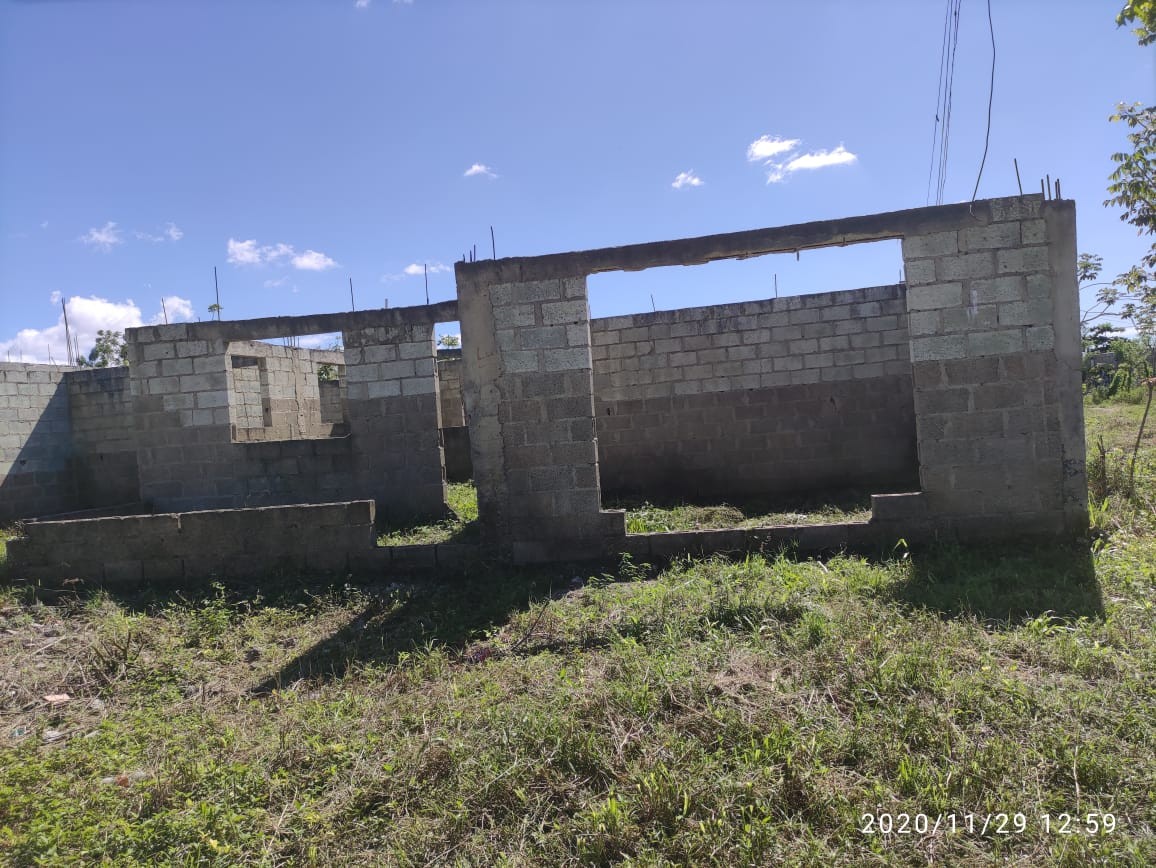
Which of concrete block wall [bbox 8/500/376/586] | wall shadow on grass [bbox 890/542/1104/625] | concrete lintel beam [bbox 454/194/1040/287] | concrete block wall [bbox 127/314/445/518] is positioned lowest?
wall shadow on grass [bbox 890/542/1104/625]

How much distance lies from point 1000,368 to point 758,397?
386cm

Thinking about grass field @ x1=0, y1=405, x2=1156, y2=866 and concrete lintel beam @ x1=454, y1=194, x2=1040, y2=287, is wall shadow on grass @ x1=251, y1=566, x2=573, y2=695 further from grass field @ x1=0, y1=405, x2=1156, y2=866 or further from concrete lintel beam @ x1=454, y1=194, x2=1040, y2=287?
concrete lintel beam @ x1=454, y1=194, x2=1040, y2=287

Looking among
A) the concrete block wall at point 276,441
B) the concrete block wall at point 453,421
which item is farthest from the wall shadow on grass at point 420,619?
the concrete block wall at point 453,421

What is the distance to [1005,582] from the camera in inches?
178

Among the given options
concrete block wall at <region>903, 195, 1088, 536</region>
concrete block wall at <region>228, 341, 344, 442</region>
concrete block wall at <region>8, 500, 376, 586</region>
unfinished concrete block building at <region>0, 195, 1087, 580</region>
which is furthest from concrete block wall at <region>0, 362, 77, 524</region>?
concrete block wall at <region>903, 195, 1088, 536</region>

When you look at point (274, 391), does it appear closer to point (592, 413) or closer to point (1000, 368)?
point (592, 413)

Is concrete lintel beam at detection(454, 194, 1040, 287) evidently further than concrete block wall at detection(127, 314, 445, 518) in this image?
No

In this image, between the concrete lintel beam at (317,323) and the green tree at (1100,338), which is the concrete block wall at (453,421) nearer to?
the concrete lintel beam at (317,323)

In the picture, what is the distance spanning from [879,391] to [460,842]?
783 cm

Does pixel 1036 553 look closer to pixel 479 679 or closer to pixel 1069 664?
pixel 1069 664

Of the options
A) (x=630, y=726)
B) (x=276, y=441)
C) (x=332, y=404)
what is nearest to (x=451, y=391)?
(x=332, y=404)

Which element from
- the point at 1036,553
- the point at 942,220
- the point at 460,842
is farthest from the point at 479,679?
the point at 942,220

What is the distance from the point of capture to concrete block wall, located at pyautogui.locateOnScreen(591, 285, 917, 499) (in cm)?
873

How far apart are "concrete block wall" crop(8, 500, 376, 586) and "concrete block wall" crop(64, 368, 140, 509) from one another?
5445 millimetres
